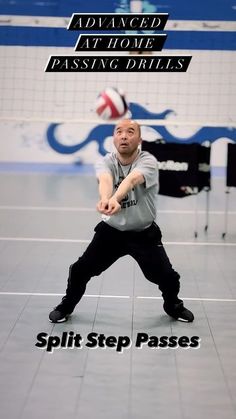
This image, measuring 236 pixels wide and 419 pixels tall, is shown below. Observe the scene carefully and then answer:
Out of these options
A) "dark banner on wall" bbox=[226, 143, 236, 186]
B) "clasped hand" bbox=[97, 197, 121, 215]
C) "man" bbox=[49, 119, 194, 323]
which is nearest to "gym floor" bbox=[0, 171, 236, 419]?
"man" bbox=[49, 119, 194, 323]

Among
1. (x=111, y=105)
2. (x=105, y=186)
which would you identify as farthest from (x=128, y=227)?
(x=111, y=105)

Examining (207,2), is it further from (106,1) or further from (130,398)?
(130,398)

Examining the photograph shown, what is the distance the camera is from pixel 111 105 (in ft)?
21.6

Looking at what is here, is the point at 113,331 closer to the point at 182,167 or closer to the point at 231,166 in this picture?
the point at 182,167

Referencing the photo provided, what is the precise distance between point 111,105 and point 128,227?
6.01 ft

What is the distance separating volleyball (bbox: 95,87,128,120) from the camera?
6.55m

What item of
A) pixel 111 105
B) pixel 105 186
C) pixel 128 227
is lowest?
pixel 128 227

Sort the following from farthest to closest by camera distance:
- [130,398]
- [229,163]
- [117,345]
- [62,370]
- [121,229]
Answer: [229,163] < [121,229] < [117,345] < [62,370] < [130,398]

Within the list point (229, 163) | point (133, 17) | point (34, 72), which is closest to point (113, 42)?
point (133, 17)

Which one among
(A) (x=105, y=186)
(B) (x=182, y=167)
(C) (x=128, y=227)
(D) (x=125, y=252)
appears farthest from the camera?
(B) (x=182, y=167)

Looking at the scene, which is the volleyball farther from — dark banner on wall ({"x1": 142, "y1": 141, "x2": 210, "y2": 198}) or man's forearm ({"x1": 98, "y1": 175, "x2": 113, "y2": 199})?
dark banner on wall ({"x1": 142, "y1": 141, "x2": 210, "y2": 198})

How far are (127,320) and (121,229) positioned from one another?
800 millimetres

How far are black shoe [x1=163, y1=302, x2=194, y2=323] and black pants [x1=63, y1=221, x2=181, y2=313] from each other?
204mm

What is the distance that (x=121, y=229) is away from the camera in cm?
517
